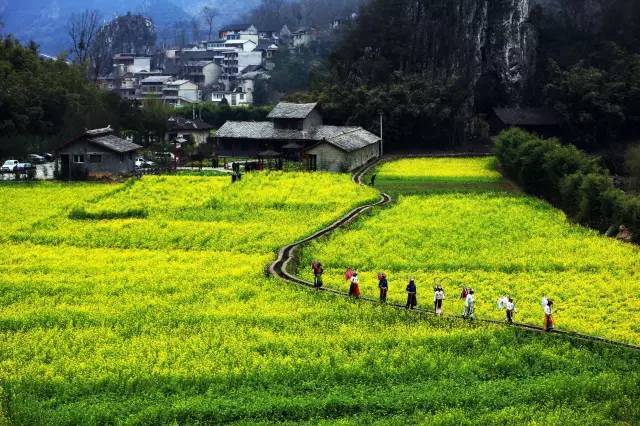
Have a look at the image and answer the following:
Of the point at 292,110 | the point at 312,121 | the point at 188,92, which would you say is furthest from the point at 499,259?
the point at 188,92

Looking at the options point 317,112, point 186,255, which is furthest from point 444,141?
point 186,255

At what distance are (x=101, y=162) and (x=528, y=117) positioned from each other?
3816 cm

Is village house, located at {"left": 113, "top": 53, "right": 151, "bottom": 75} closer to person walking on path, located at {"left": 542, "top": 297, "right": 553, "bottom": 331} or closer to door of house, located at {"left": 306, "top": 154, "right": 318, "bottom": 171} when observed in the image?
door of house, located at {"left": 306, "top": 154, "right": 318, "bottom": 171}

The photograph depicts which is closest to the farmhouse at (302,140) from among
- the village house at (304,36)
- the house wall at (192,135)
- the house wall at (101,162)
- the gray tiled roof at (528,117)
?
the house wall at (192,135)

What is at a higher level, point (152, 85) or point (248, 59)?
point (248, 59)

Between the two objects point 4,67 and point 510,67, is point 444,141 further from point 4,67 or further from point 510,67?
point 4,67

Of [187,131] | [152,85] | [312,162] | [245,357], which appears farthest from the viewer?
[152,85]

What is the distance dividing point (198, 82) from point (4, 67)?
236 ft

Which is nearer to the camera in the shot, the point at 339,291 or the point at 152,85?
the point at 339,291

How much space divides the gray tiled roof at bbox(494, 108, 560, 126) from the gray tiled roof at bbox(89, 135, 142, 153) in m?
34.0

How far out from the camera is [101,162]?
57.6 m

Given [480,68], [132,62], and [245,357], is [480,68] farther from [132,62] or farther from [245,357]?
[132,62]

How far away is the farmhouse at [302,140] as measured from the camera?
2351 inches

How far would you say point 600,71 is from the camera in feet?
242
